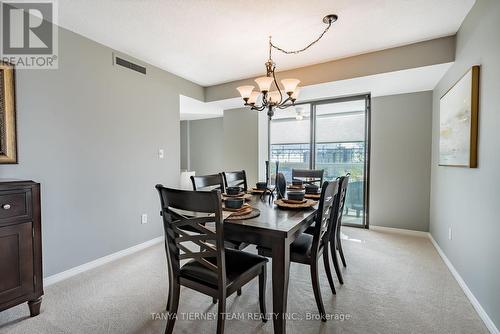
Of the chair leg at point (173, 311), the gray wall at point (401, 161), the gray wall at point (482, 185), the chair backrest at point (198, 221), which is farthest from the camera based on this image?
the gray wall at point (401, 161)

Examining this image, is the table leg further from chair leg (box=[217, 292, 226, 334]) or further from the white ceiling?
the white ceiling

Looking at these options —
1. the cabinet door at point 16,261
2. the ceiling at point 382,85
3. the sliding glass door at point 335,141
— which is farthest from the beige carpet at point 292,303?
the ceiling at point 382,85

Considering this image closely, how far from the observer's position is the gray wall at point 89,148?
2072mm

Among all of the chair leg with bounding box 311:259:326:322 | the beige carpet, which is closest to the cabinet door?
the beige carpet

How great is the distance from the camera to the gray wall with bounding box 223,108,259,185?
4.35 meters

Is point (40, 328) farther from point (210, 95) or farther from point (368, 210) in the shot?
point (368, 210)

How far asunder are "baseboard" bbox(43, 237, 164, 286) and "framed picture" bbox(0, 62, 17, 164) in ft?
3.66

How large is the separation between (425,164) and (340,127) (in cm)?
134

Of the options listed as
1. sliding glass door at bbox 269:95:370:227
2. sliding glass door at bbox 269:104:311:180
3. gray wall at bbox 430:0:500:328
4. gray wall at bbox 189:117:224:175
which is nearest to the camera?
gray wall at bbox 430:0:500:328

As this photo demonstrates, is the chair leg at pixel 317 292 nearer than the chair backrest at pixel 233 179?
Yes

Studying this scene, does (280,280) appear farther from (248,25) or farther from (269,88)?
(248,25)

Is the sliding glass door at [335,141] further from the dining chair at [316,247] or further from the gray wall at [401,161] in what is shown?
the dining chair at [316,247]

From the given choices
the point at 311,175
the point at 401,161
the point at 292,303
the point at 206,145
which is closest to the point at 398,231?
the point at 401,161

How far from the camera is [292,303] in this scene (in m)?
1.86
